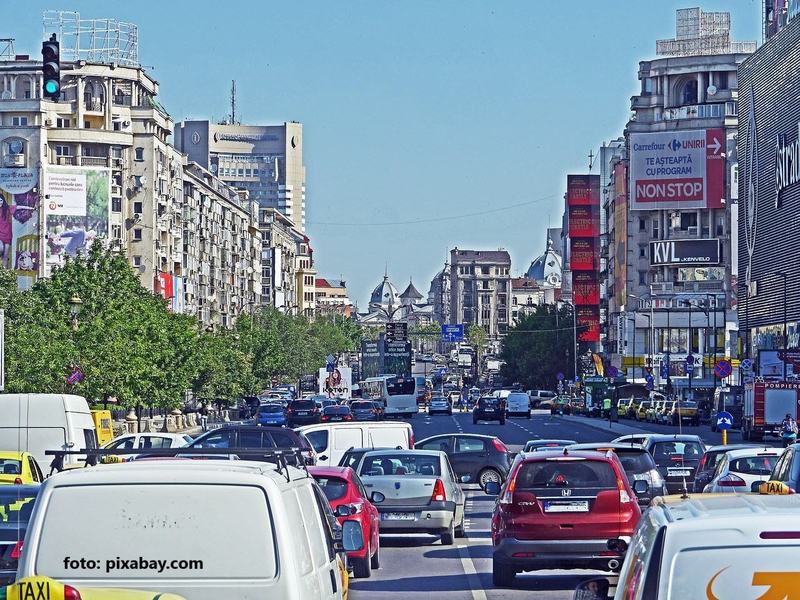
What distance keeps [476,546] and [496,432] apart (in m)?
48.4

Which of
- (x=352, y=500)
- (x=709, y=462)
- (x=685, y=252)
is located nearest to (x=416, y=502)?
(x=352, y=500)

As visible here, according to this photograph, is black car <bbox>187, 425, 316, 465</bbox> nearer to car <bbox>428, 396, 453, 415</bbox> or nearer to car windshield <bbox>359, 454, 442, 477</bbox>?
car windshield <bbox>359, 454, 442, 477</bbox>

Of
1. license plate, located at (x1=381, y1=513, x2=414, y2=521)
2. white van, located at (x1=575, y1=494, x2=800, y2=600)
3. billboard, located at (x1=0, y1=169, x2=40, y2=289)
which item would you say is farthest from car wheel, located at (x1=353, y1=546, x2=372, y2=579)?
billboard, located at (x1=0, y1=169, x2=40, y2=289)

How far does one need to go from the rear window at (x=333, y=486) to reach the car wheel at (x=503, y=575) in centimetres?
203

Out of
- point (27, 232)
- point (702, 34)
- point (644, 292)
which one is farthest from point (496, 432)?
point (702, 34)

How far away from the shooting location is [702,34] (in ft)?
490

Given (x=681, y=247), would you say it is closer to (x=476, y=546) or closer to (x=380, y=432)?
(x=380, y=432)

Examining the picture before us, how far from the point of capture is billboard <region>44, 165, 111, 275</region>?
312 ft

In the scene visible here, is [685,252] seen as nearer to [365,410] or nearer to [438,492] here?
[365,410]

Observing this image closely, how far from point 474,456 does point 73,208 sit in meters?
63.2

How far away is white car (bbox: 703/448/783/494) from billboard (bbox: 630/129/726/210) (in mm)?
108253

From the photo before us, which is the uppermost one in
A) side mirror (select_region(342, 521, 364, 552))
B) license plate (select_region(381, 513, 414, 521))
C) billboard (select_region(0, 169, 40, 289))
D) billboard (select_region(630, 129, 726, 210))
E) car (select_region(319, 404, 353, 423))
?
billboard (select_region(630, 129, 726, 210))

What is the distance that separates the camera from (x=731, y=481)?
77.2ft

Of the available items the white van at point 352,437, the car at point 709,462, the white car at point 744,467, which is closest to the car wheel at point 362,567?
the white car at point 744,467
